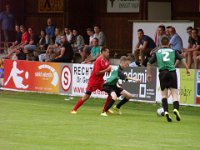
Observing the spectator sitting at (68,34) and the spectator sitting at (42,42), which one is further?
the spectator sitting at (42,42)

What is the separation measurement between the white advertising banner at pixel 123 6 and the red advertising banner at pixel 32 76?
263 inches

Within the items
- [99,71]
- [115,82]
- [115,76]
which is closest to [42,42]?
[99,71]

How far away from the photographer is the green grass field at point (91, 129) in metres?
14.0

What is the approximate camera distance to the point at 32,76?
31.1 metres

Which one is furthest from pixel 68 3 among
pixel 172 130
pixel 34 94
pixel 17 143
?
pixel 17 143

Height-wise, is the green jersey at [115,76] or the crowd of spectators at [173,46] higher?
the crowd of spectators at [173,46]

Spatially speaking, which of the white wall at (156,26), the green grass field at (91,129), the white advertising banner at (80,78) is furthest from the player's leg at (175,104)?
the white wall at (156,26)

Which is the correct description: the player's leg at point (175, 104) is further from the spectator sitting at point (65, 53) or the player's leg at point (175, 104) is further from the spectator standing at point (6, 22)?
the spectator standing at point (6, 22)

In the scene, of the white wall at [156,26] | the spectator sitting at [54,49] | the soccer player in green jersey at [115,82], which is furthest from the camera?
the spectator sitting at [54,49]

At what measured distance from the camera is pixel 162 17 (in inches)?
1298

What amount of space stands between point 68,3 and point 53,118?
18.4 meters

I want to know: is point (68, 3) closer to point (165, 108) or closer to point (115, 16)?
point (115, 16)

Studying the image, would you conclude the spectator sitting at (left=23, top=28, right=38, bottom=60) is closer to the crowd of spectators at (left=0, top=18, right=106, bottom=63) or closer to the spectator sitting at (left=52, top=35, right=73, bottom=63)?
the crowd of spectators at (left=0, top=18, right=106, bottom=63)

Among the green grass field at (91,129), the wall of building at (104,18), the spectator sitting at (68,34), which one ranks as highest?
the wall of building at (104,18)
